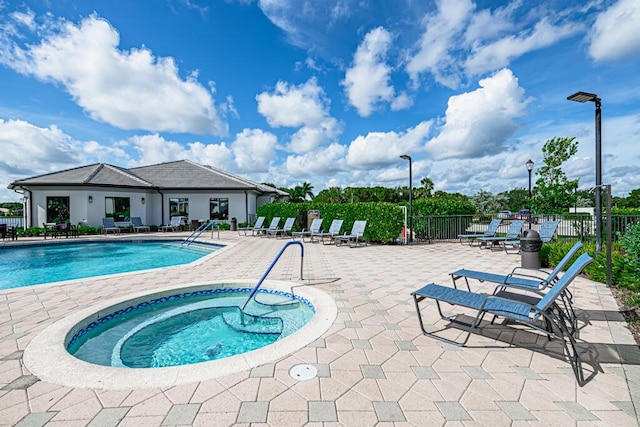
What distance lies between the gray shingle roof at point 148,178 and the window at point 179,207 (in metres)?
1.15

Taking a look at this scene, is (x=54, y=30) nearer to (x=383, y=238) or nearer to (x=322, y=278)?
(x=322, y=278)

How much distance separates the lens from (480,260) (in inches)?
347

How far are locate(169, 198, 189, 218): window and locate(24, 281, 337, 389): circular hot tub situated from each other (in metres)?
17.8

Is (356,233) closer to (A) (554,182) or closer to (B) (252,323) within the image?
(B) (252,323)

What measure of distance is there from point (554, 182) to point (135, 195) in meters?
26.9

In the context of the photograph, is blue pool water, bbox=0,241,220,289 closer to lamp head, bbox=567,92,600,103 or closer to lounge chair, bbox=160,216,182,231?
lounge chair, bbox=160,216,182,231

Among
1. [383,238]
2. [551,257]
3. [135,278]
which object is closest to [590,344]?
[551,257]

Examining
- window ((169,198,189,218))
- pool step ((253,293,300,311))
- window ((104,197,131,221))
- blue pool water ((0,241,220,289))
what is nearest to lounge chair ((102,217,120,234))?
window ((104,197,131,221))

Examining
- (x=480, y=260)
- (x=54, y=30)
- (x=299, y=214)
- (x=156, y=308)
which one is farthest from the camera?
(x=299, y=214)

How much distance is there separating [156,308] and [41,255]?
1143 cm

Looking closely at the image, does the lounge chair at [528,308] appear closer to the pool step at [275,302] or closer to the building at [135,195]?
the pool step at [275,302]

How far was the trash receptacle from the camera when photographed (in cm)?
734

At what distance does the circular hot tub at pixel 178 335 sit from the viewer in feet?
8.78

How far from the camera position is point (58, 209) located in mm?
18453
